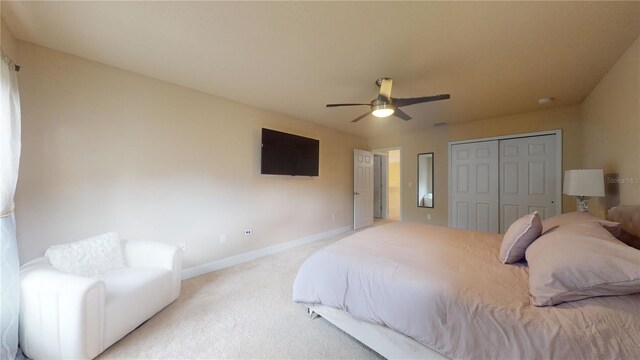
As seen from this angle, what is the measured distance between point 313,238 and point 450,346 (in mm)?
3437

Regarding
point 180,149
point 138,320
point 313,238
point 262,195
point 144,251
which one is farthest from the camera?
point 313,238

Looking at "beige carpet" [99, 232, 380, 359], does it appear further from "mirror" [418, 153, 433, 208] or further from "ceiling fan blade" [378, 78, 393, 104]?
"mirror" [418, 153, 433, 208]

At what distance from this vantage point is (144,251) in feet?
7.11

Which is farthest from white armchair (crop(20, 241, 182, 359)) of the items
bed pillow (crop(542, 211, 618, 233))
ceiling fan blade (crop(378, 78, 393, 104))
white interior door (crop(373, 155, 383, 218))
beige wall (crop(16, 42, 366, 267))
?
white interior door (crop(373, 155, 383, 218))

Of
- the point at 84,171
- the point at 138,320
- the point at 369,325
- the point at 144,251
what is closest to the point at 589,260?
the point at 369,325

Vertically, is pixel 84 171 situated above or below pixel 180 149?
below

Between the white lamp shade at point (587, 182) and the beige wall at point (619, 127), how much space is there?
13cm

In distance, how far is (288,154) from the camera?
3.89 m

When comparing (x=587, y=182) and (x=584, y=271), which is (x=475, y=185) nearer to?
(x=587, y=182)

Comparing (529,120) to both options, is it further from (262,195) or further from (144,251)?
(144,251)

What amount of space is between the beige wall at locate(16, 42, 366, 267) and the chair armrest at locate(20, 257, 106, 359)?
732mm

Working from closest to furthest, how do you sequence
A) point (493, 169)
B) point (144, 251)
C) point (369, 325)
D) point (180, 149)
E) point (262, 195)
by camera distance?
1. point (369, 325)
2. point (144, 251)
3. point (180, 149)
4. point (262, 195)
5. point (493, 169)

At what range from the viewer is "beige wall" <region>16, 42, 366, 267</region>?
77.4 inches

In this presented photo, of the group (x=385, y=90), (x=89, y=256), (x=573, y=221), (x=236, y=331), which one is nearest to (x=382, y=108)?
(x=385, y=90)
